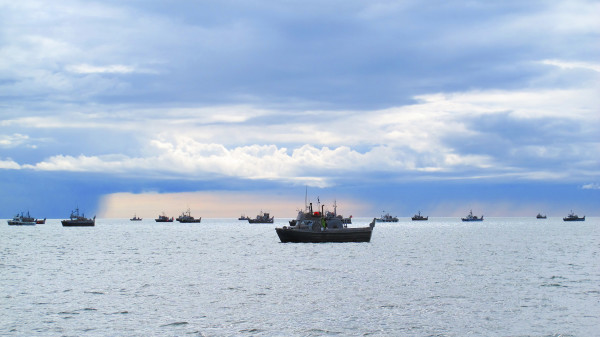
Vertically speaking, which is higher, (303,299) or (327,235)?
(327,235)

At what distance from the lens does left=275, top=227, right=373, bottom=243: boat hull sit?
113 meters

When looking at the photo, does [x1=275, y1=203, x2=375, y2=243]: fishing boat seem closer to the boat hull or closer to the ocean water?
the boat hull

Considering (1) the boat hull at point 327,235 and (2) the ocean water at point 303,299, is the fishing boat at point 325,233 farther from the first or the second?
(2) the ocean water at point 303,299

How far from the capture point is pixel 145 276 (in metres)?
64.6

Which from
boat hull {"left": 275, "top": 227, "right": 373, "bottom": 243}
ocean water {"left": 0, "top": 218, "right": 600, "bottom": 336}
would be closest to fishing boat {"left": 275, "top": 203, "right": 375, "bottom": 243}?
boat hull {"left": 275, "top": 227, "right": 373, "bottom": 243}

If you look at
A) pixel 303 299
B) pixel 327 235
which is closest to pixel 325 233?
pixel 327 235

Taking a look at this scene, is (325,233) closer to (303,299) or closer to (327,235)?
(327,235)

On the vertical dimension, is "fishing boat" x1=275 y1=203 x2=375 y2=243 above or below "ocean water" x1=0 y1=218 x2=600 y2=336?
above

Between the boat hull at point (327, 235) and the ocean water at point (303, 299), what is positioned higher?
the boat hull at point (327, 235)

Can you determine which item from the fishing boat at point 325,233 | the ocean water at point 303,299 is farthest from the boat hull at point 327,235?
the ocean water at point 303,299

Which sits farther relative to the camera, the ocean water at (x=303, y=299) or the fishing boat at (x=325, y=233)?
the fishing boat at (x=325, y=233)

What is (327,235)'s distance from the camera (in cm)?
11306

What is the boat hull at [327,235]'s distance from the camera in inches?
4444

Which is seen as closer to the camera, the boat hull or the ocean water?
the ocean water
